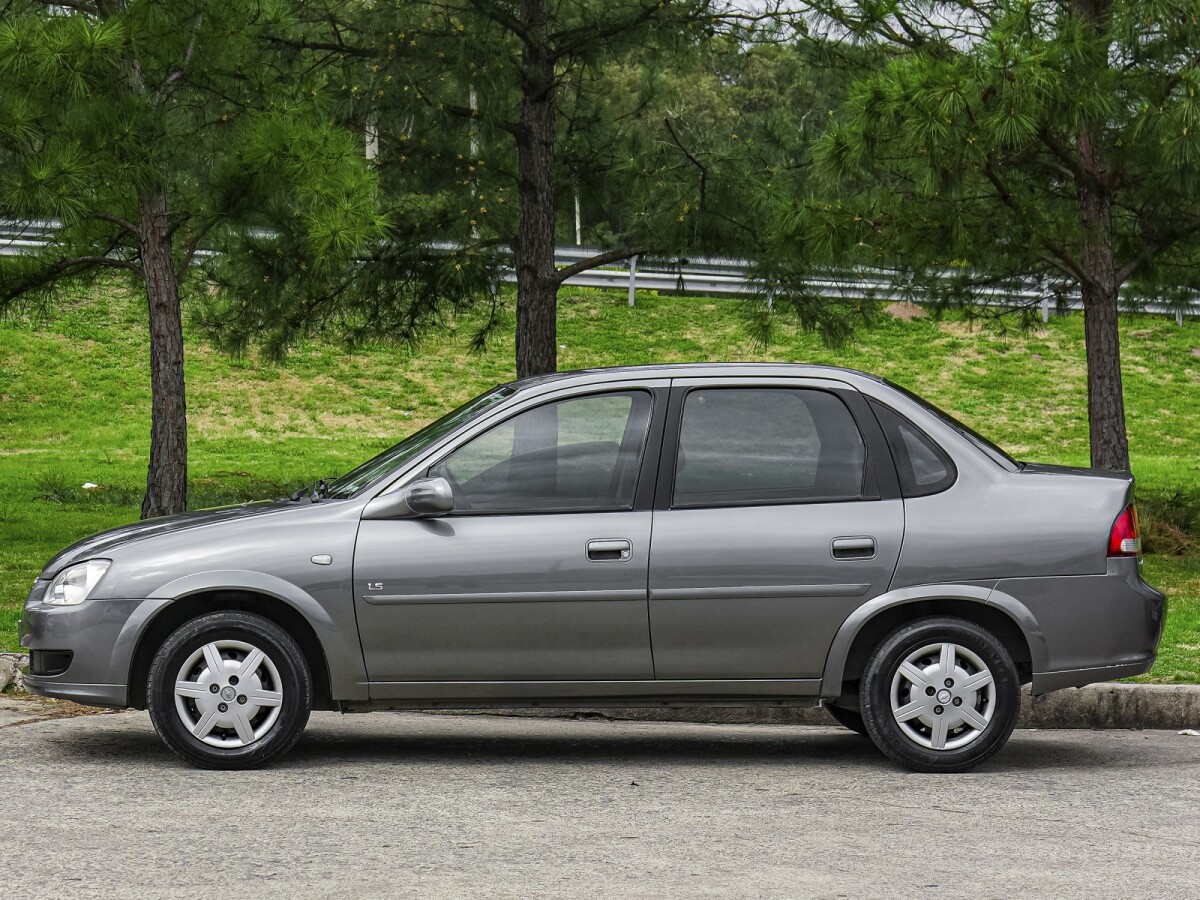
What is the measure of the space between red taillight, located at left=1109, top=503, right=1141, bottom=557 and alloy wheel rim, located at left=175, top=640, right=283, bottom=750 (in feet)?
11.1

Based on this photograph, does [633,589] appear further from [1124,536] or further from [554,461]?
[1124,536]

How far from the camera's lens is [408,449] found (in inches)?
265

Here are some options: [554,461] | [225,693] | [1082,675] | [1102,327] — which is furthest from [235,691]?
[1102,327]

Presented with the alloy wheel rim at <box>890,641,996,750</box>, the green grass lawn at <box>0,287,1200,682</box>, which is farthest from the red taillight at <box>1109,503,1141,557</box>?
the green grass lawn at <box>0,287,1200,682</box>

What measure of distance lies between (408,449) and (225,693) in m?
1.25

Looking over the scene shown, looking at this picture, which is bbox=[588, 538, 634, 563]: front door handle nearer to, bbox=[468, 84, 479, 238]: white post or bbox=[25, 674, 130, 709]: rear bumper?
bbox=[25, 674, 130, 709]: rear bumper

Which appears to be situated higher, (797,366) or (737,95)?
(737,95)

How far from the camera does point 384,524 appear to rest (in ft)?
21.0

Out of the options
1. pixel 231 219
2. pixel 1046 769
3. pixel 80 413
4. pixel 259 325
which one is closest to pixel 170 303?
pixel 231 219

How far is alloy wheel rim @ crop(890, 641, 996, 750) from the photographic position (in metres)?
6.44

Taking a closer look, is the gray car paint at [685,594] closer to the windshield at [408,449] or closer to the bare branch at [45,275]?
the windshield at [408,449]

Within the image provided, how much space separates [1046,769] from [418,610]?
2662 mm

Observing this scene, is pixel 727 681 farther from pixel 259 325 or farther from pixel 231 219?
pixel 259 325

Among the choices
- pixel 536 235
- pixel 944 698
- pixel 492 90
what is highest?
pixel 492 90
